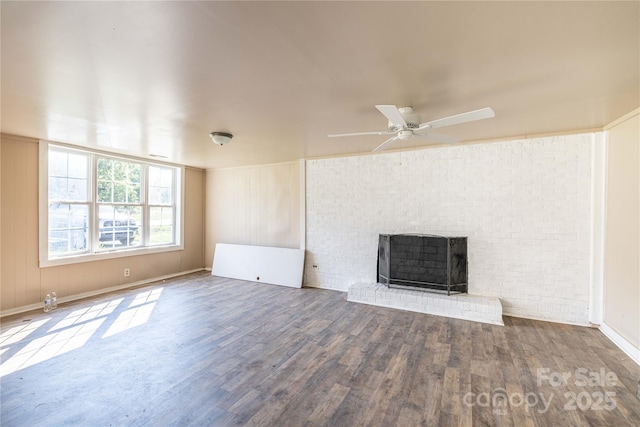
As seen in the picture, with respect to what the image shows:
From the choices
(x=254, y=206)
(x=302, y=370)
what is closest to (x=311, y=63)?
(x=302, y=370)

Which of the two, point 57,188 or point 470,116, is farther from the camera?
A: point 57,188

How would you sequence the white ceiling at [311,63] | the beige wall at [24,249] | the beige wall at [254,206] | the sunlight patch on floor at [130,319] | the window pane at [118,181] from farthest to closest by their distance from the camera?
the beige wall at [254,206] < the window pane at [118,181] < the beige wall at [24,249] < the sunlight patch on floor at [130,319] < the white ceiling at [311,63]

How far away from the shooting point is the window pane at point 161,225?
229 inches

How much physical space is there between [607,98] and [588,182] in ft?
4.66

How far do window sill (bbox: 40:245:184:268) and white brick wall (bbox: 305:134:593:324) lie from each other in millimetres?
3607

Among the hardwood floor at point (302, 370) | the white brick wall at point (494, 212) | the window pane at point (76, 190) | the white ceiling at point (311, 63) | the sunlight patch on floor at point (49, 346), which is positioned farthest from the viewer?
the window pane at point (76, 190)

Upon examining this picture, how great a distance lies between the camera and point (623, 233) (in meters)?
3.03

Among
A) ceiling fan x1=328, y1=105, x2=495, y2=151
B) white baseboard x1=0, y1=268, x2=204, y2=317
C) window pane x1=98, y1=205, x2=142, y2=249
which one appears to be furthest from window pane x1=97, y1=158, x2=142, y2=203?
ceiling fan x1=328, y1=105, x2=495, y2=151

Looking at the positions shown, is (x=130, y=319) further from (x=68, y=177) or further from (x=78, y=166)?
(x=78, y=166)

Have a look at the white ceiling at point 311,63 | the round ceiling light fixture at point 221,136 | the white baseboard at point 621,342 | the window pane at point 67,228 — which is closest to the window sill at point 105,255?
the window pane at point 67,228

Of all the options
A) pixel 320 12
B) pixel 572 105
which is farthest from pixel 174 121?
pixel 572 105

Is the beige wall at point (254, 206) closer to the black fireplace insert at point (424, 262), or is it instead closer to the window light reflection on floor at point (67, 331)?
the black fireplace insert at point (424, 262)

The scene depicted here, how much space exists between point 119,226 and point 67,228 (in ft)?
2.55

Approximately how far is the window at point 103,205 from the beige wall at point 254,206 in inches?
31.1
